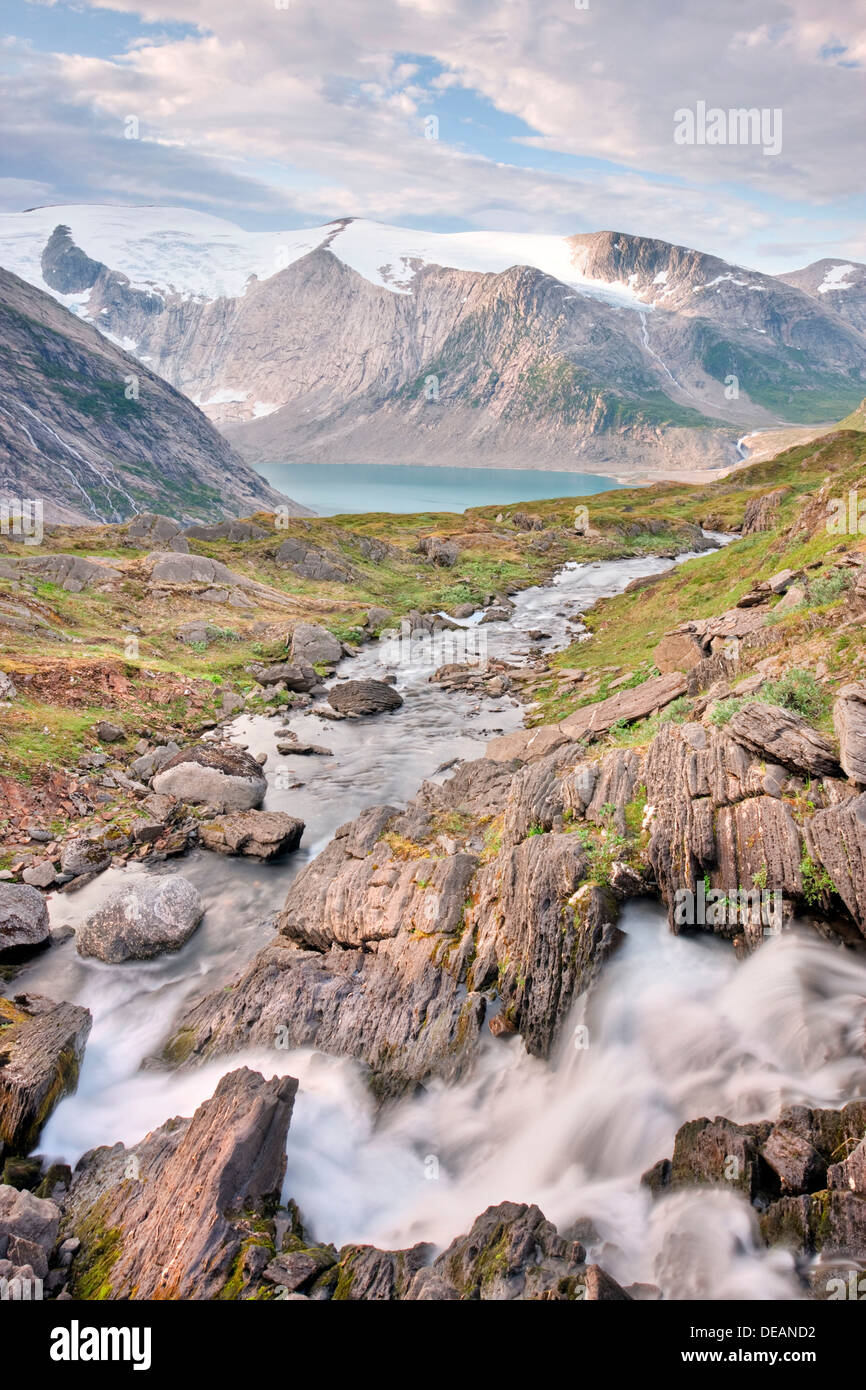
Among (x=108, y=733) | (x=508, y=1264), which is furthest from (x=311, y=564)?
(x=508, y=1264)

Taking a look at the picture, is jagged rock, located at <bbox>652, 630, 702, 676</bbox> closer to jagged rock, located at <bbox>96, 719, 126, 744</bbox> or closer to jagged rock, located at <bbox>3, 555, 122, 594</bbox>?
jagged rock, located at <bbox>96, 719, 126, 744</bbox>

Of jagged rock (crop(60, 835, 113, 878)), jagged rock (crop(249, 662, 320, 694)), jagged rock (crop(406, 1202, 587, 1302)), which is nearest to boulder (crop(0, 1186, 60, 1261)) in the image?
jagged rock (crop(406, 1202, 587, 1302))

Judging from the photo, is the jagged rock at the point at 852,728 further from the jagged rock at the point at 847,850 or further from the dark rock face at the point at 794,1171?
the dark rock face at the point at 794,1171

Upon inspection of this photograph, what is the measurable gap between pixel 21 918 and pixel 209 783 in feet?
31.5

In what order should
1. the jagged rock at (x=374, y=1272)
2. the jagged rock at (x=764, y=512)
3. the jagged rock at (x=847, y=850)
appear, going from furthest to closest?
the jagged rock at (x=764, y=512)
the jagged rock at (x=847, y=850)
the jagged rock at (x=374, y=1272)

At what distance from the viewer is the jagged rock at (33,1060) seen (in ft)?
48.3

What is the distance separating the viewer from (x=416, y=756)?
115 feet

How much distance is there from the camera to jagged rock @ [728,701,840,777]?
17078 millimetres

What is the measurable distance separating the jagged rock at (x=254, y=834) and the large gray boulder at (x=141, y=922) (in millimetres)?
3660

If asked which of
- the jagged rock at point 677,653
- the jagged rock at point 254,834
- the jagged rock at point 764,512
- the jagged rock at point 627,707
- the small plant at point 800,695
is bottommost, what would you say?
the jagged rock at point 254,834

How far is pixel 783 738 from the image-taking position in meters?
17.8

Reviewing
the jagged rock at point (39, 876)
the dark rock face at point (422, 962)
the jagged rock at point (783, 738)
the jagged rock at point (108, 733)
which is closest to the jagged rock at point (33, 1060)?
the dark rock face at point (422, 962)

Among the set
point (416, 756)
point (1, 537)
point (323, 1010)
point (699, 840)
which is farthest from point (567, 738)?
point (1, 537)

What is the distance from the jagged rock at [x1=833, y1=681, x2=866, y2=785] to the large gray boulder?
17949 mm
